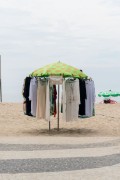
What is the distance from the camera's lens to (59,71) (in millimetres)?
15336

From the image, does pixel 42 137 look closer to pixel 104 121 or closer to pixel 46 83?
pixel 46 83

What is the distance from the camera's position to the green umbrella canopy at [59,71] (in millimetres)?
15312

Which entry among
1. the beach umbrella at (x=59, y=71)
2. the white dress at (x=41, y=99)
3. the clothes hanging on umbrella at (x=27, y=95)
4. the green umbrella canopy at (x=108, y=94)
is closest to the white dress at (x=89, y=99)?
the beach umbrella at (x=59, y=71)

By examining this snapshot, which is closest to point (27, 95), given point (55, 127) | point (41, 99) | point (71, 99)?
point (41, 99)

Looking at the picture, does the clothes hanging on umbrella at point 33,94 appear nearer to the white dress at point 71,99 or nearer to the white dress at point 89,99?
the white dress at point 71,99

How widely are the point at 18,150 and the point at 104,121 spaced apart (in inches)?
403

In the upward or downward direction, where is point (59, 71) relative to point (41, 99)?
upward

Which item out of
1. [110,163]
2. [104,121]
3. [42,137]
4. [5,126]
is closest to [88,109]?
[42,137]

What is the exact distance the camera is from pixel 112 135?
15.9 metres

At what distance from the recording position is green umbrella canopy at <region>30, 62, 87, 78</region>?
50.2 feet

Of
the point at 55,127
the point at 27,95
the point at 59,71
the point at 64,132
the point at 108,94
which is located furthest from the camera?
the point at 108,94

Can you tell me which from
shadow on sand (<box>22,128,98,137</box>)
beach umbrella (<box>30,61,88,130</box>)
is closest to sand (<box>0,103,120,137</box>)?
shadow on sand (<box>22,128,98,137</box>)

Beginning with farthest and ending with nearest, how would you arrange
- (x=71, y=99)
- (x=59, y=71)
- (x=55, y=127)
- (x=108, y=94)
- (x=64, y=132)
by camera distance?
(x=108, y=94) < (x=55, y=127) < (x=64, y=132) < (x=71, y=99) < (x=59, y=71)

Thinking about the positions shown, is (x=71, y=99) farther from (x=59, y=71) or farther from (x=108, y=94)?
(x=108, y=94)
